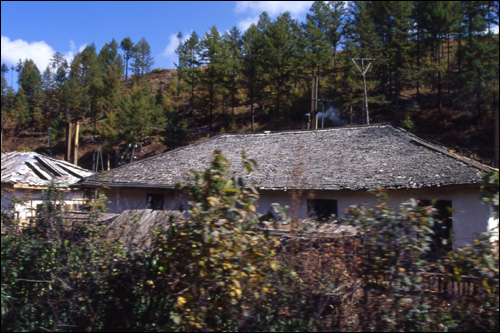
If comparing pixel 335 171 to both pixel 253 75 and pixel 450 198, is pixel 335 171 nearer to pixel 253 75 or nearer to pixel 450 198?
pixel 450 198

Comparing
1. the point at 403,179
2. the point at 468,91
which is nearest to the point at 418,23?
the point at 468,91

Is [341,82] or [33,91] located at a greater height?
[33,91]

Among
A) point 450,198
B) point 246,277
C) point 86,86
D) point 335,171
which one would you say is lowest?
point 246,277

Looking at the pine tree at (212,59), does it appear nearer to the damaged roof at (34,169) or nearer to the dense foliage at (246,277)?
the damaged roof at (34,169)

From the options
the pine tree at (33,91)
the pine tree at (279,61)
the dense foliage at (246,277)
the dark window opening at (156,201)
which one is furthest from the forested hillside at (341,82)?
the dense foliage at (246,277)

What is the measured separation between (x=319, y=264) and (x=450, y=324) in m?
1.18

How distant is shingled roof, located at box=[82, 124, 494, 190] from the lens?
40.7 feet

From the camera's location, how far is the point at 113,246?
14.1ft

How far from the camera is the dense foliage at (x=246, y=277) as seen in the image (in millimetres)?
3457

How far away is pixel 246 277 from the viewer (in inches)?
143

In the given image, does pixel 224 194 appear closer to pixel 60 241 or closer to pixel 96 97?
pixel 60 241

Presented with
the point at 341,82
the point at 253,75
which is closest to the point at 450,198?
the point at 341,82

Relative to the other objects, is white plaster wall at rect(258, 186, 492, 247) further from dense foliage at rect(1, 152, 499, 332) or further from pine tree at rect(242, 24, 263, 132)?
pine tree at rect(242, 24, 263, 132)

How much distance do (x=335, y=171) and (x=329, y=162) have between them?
0.90m
